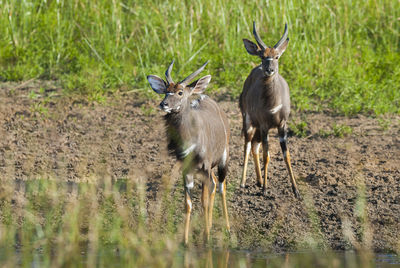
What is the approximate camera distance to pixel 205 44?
33.9ft

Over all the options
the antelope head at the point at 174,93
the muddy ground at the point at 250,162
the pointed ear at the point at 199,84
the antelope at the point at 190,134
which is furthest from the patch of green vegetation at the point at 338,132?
the antelope head at the point at 174,93

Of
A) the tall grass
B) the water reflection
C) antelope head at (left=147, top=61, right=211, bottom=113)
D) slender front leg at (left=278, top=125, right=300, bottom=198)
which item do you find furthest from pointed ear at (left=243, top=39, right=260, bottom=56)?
the water reflection

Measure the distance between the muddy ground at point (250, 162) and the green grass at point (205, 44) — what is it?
1.30 feet

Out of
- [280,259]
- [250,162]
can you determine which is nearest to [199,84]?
[280,259]

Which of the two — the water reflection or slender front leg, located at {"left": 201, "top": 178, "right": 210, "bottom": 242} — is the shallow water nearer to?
the water reflection

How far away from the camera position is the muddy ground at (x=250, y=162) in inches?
253

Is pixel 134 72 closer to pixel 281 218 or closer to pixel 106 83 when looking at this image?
pixel 106 83

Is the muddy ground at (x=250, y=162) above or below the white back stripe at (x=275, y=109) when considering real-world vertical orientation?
below

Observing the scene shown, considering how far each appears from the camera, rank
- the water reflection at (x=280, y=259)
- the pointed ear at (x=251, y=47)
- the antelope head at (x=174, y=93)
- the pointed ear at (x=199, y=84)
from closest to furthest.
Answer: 1. the water reflection at (x=280, y=259)
2. the antelope head at (x=174, y=93)
3. the pointed ear at (x=199, y=84)
4. the pointed ear at (x=251, y=47)

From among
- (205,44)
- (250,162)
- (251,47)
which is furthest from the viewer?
(205,44)

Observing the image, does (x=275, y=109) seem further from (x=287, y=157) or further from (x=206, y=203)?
(x=206, y=203)

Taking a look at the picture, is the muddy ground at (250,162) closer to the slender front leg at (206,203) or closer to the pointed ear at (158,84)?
the slender front leg at (206,203)

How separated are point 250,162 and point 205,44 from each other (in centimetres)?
255

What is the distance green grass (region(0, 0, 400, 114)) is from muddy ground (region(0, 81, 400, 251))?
40cm
